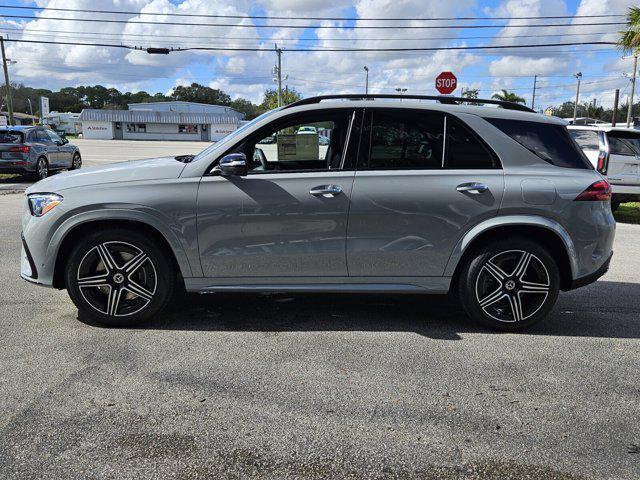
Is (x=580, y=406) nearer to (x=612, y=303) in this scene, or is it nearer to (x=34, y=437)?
(x=612, y=303)

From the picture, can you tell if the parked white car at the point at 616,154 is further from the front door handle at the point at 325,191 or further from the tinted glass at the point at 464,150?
the front door handle at the point at 325,191

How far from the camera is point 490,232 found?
4426 mm

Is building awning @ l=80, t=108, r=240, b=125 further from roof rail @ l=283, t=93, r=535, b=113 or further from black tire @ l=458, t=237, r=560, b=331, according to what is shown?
black tire @ l=458, t=237, r=560, b=331

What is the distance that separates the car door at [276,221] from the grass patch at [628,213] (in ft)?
30.5

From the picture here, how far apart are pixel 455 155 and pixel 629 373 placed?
6.67ft

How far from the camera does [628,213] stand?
12531 millimetres

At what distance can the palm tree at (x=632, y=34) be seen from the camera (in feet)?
51.6

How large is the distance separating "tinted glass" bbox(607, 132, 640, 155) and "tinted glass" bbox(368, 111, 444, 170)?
302 inches

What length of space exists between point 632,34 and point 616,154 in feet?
25.5

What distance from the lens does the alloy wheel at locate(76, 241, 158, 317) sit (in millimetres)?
4316

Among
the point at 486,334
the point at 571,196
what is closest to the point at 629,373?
the point at 486,334

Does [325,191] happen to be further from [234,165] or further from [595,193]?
[595,193]

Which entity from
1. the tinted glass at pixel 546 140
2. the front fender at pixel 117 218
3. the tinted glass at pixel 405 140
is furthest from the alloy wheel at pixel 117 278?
the tinted glass at pixel 546 140

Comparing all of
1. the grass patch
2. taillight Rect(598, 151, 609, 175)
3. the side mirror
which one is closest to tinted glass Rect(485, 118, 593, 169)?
the side mirror
